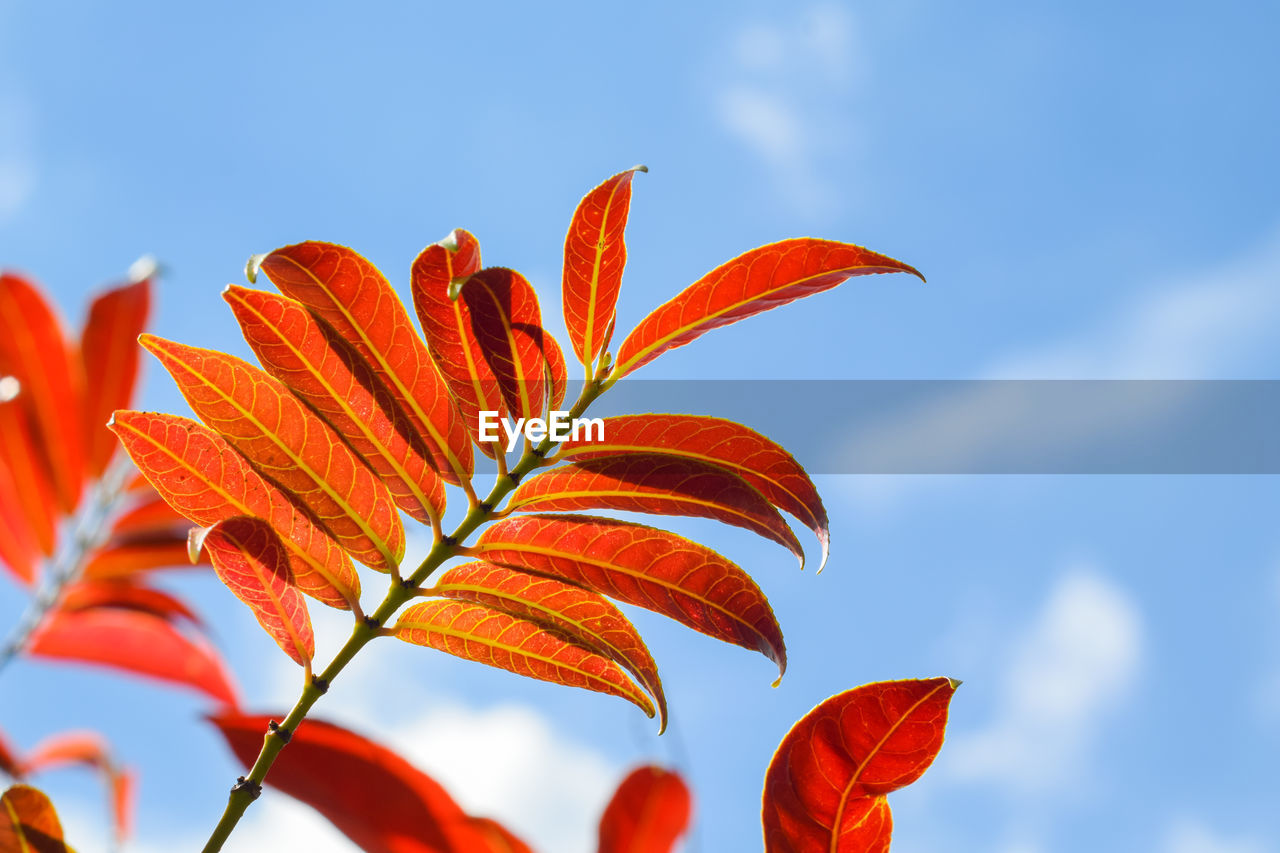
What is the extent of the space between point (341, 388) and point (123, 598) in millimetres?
1397

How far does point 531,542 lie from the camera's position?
110 centimetres

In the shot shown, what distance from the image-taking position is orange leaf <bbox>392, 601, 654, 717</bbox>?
1093mm

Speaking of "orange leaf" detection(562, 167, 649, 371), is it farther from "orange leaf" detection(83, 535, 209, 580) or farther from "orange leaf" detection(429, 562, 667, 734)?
"orange leaf" detection(83, 535, 209, 580)

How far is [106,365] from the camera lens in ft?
7.43

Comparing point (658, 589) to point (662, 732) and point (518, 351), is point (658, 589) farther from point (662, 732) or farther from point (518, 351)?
point (518, 351)

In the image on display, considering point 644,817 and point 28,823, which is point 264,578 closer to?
point 28,823

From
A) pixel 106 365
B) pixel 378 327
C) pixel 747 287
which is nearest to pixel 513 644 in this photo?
pixel 378 327

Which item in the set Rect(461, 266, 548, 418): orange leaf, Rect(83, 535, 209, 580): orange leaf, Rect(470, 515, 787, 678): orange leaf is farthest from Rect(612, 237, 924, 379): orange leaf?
Rect(83, 535, 209, 580): orange leaf

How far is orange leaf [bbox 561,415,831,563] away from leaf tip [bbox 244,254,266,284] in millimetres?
389

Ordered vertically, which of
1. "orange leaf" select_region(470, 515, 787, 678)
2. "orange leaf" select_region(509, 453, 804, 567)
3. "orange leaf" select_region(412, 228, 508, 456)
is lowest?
"orange leaf" select_region(470, 515, 787, 678)

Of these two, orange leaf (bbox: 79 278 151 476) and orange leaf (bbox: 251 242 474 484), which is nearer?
orange leaf (bbox: 251 242 474 484)

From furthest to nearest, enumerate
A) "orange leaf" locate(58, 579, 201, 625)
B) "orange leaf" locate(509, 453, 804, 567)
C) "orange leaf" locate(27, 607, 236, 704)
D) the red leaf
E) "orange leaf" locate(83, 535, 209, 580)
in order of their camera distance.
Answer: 1. "orange leaf" locate(83, 535, 209, 580)
2. "orange leaf" locate(58, 579, 201, 625)
3. "orange leaf" locate(27, 607, 236, 704)
4. "orange leaf" locate(509, 453, 804, 567)
5. the red leaf

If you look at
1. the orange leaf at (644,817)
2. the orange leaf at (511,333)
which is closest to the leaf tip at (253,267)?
the orange leaf at (511,333)

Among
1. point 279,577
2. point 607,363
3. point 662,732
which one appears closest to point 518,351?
point 607,363
